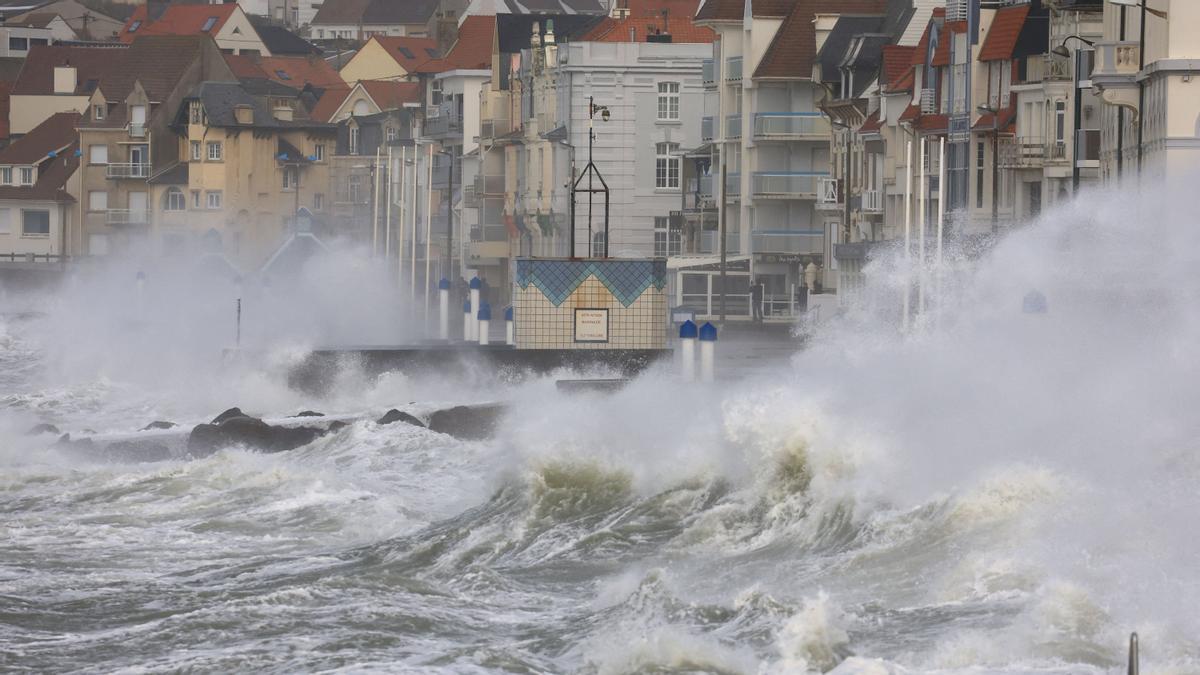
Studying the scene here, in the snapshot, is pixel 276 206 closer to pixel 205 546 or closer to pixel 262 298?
pixel 262 298

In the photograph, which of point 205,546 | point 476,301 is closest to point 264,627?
point 205,546

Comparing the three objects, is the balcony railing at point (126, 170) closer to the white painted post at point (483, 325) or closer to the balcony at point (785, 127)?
the balcony at point (785, 127)

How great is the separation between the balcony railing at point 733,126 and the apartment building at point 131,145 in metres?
47.3

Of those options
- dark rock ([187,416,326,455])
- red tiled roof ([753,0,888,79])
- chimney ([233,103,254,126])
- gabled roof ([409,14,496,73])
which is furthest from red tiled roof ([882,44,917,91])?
chimney ([233,103,254,126])

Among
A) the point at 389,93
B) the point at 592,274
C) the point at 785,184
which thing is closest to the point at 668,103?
the point at 785,184

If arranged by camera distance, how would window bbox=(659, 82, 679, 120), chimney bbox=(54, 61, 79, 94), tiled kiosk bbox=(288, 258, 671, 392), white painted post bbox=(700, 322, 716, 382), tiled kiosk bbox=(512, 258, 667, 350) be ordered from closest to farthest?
1. white painted post bbox=(700, 322, 716, 382)
2. tiled kiosk bbox=(288, 258, 671, 392)
3. tiled kiosk bbox=(512, 258, 667, 350)
4. window bbox=(659, 82, 679, 120)
5. chimney bbox=(54, 61, 79, 94)

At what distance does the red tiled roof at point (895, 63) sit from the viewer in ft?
207

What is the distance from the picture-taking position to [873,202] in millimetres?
63812

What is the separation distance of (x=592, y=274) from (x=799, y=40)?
30.5 m

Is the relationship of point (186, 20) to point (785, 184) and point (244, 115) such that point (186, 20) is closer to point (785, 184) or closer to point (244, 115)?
point (244, 115)

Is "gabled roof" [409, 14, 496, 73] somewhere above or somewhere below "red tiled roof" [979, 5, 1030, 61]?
above

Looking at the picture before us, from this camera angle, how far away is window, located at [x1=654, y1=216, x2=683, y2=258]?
80.5 metres

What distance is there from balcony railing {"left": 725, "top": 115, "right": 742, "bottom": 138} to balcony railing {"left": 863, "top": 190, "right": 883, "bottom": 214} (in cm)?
1014

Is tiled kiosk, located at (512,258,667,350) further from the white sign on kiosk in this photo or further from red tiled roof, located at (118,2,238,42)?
red tiled roof, located at (118,2,238,42)
